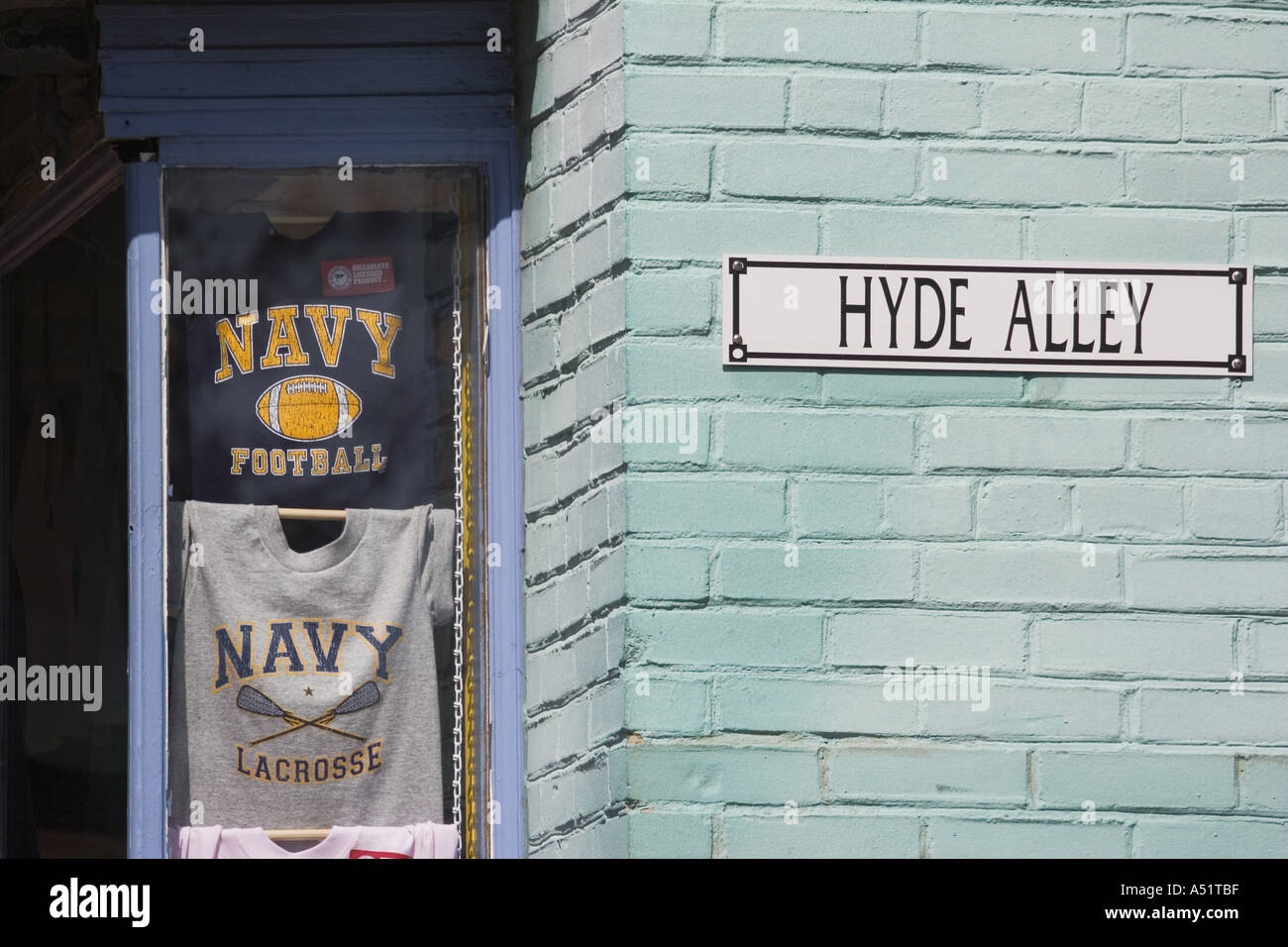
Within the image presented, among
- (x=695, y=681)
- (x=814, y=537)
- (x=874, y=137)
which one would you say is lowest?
(x=695, y=681)

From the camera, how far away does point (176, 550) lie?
4.29m

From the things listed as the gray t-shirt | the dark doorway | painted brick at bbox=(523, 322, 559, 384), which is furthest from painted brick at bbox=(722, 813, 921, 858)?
the dark doorway

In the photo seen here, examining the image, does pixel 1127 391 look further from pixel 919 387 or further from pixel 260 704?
pixel 260 704

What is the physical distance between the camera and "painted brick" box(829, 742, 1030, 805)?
374cm

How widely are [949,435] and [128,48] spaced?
2.21m

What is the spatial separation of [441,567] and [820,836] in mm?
1175

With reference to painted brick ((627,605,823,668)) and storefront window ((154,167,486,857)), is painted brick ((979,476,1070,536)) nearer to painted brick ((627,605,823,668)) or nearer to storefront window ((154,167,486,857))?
painted brick ((627,605,823,668))

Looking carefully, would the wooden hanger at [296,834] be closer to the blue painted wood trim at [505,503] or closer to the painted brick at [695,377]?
the blue painted wood trim at [505,503]

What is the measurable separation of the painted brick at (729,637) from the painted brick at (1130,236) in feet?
3.21

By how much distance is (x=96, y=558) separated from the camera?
4961 mm

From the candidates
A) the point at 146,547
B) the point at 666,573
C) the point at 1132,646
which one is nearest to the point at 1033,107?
the point at 1132,646

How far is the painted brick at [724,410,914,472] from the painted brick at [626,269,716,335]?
0.22 metres

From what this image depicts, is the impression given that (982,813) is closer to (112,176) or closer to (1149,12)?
(1149,12)

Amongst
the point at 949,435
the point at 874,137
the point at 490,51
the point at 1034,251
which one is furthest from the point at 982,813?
the point at 490,51
